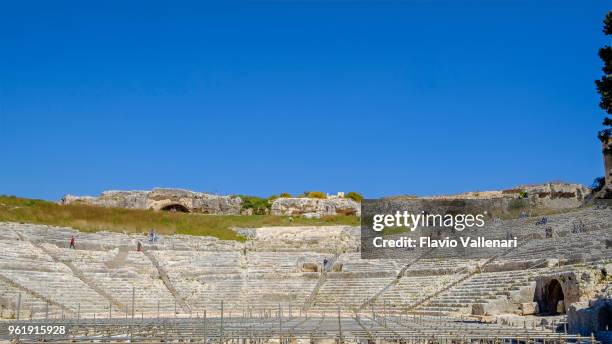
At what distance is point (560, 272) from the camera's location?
23781mm

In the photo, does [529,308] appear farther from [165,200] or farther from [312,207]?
[165,200]

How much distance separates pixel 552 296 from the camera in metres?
24.5

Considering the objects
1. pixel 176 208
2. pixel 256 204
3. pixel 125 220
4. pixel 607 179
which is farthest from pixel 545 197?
pixel 125 220

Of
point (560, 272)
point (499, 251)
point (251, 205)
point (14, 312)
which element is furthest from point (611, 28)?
point (251, 205)

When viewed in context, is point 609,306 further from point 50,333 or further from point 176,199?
point 176,199

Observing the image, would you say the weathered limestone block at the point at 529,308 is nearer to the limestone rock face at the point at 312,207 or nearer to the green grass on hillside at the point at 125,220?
the green grass on hillside at the point at 125,220

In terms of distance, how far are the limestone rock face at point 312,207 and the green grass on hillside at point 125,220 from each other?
185 inches

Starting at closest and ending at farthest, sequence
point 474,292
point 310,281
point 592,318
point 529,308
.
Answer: point 592,318, point 529,308, point 474,292, point 310,281

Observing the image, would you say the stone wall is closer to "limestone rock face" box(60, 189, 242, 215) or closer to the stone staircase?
"limestone rock face" box(60, 189, 242, 215)

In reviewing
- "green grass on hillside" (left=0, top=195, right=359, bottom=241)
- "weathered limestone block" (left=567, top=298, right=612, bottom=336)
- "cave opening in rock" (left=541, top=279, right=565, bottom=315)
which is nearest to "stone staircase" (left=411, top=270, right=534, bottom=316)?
"cave opening in rock" (left=541, top=279, right=565, bottom=315)

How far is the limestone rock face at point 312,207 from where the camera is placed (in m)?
56.1

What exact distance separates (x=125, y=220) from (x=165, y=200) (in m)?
11.7

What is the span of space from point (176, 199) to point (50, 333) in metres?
41.4

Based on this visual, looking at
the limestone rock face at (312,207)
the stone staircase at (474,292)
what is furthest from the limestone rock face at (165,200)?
the stone staircase at (474,292)
